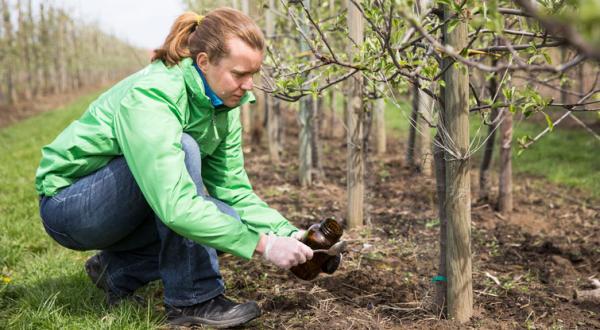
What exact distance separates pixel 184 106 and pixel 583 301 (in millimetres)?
2116

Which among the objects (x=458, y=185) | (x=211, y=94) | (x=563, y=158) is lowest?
(x=563, y=158)

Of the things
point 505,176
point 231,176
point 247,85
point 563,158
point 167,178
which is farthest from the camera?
point 563,158

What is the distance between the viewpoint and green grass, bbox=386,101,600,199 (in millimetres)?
5632

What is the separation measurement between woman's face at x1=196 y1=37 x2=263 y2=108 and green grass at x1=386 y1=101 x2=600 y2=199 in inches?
107

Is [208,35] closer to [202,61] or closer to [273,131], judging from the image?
[202,61]

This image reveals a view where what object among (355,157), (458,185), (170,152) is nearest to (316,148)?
(355,157)

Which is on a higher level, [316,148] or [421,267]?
[316,148]

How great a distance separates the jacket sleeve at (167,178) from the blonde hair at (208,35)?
0.32m

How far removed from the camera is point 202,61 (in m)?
2.28

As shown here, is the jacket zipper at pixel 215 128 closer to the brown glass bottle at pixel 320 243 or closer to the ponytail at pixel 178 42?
the ponytail at pixel 178 42

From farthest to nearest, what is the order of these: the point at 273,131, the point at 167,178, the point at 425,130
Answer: the point at 273,131 < the point at 425,130 < the point at 167,178

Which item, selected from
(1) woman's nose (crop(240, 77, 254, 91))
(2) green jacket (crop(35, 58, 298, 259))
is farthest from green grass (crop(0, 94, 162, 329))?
(1) woman's nose (crop(240, 77, 254, 91))

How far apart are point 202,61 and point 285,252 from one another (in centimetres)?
89

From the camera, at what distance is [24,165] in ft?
21.6
